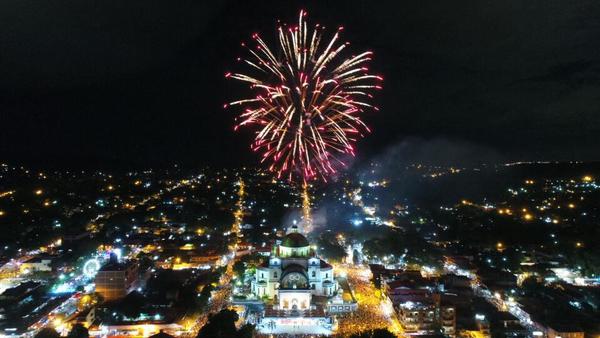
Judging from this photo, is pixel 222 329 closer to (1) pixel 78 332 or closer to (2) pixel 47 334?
(1) pixel 78 332

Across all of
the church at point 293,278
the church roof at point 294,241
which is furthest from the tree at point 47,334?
the church roof at point 294,241

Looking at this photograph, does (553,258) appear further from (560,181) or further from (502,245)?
(560,181)

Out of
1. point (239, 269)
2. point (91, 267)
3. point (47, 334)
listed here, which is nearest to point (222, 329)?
point (47, 334)

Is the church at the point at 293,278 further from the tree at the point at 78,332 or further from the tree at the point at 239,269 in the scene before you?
the tree at the point at 78,332

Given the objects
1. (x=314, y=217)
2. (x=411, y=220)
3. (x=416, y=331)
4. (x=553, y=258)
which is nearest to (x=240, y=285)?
(x=416, y=331)

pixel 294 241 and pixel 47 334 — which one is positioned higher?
pixel 294 241

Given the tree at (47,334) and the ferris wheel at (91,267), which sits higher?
the ferris wheel at (91,267)

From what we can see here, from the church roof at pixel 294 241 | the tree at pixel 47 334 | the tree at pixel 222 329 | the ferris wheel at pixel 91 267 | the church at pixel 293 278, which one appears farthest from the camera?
the ferris wheel at pixel 91 267

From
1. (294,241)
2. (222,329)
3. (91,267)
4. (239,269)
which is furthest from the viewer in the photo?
(91,267)
